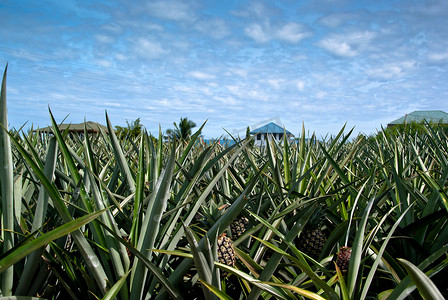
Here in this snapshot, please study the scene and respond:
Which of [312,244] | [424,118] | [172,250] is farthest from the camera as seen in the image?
[424,118]

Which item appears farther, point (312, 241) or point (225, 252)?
point (312, 241)

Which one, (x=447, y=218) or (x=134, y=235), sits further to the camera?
(x=447, y=218)

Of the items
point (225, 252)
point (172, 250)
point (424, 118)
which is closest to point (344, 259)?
point (225, 252)

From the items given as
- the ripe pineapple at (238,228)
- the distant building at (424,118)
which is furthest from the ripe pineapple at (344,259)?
the distant building at (424,118)

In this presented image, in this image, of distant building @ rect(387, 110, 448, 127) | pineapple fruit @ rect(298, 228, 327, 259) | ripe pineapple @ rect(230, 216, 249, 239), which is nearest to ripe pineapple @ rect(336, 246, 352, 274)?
pineapple fruit @ rect(298, 228, 327, 259)

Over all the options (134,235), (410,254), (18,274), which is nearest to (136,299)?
(134,235)

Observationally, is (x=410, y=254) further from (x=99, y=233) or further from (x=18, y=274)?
(x=18, y=274)

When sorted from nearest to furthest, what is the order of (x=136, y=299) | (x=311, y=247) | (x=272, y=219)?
(x=136, y=299), (x=272, y=219), (x=311, y=247)

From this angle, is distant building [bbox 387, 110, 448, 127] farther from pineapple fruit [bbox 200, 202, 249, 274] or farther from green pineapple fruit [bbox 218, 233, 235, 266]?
green pineapple fruit [bbox 218, 233, 235, 266]

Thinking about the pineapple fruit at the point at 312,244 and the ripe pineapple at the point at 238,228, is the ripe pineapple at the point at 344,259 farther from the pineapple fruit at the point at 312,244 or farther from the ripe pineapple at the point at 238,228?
the ripe pineapple at the point at 238,228

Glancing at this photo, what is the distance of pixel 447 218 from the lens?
0.85 m

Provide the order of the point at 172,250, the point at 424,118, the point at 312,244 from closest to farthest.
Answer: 1. the point at 172,250
2. the point at 312,244
3. the point at 424,118

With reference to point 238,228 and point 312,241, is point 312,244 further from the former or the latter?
point 238,228

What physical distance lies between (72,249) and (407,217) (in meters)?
0.99
